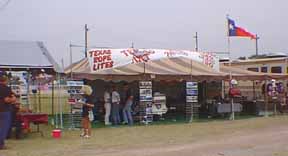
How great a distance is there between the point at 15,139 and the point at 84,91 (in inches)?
117

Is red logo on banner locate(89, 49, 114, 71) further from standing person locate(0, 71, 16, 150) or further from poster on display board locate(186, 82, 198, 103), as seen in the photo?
standing person locate(0, 71, 16, 150)

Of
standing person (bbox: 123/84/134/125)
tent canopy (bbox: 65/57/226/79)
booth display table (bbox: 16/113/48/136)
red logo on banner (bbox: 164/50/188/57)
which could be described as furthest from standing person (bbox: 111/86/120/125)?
red logo on banner (bbox: 164/50/188/57)

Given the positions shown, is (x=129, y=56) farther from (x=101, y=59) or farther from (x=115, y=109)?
(x=115, y=109)

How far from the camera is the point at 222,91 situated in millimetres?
27984

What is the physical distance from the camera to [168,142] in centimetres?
1416

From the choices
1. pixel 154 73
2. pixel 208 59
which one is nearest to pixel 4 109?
pixel 154 73

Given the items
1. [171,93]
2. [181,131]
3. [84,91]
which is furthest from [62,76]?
[171,93]

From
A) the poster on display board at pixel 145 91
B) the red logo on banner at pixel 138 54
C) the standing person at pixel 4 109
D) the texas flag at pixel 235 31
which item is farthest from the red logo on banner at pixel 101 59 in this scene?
the standing person at pixel 4 109

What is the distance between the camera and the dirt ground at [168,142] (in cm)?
1216

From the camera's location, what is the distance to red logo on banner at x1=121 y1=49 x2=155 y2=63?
23453mm

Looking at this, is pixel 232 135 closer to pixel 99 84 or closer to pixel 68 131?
pixel 68 131

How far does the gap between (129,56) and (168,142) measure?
31.8 feet

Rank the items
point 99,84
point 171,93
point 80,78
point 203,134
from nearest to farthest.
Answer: point 203,134 → point 80,78 → point 99,84 → point 171,93

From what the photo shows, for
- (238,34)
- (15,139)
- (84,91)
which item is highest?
(238,34)
